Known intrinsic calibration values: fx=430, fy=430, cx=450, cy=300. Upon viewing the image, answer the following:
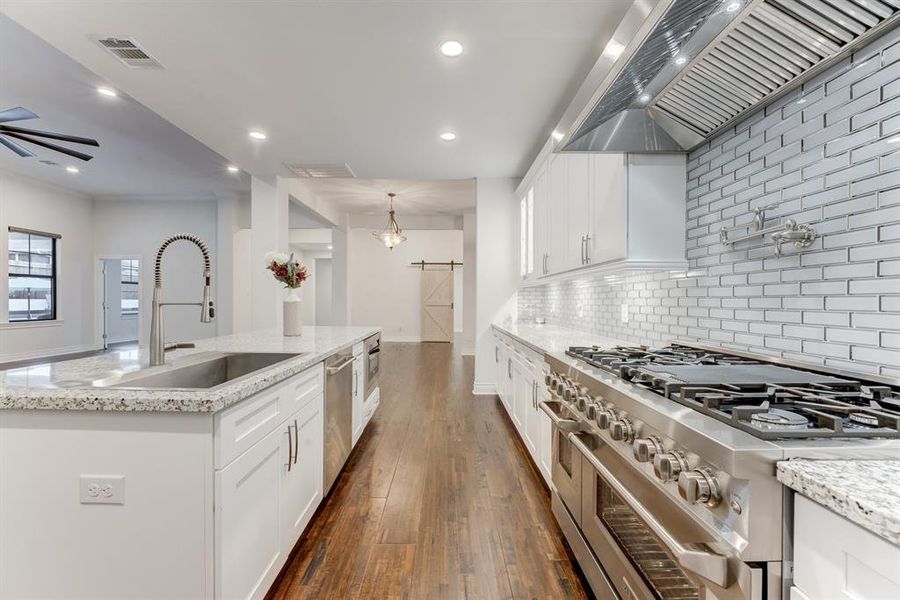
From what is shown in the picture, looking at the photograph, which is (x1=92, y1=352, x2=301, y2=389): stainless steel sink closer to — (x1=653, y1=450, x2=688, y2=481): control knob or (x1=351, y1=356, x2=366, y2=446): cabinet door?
(x1=351, y1=356, x2=366, y2=446): cabinet door

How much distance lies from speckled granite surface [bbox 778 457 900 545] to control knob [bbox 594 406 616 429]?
598 millimetres

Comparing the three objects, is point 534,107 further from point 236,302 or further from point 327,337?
point 236,302

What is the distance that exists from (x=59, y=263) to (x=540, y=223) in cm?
928

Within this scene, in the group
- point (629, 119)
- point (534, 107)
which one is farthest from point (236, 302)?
point (629, 119)

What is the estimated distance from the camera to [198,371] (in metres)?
2.15

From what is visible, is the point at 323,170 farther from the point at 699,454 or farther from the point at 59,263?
the point at 59,263

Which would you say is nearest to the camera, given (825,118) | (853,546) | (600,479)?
(853,546)

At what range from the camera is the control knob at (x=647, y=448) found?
1.10 m

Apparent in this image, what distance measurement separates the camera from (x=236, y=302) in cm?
848

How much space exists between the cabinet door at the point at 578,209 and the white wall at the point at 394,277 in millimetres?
8587

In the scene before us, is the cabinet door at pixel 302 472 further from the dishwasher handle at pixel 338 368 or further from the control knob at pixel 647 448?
the control knob at pixel 647 448

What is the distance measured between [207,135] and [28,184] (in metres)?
6.02

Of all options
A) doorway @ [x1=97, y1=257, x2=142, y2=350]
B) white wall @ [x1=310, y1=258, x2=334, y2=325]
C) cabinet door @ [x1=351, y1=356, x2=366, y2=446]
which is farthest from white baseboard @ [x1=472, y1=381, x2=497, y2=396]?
white wall @ [x1=310, y1=258, x2=334, y2=325]

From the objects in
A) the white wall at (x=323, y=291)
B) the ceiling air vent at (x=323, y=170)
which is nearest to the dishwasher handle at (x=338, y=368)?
the ceiling air vent at (x=323, y=170)
